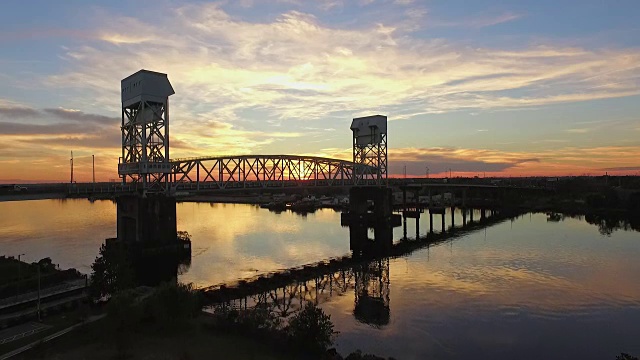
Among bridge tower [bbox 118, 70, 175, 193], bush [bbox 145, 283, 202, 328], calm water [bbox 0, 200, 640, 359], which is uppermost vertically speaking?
bridge tower [bbox 118, 70, 175, 193]

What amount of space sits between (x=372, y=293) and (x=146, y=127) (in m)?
38.3

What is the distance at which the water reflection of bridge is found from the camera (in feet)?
110

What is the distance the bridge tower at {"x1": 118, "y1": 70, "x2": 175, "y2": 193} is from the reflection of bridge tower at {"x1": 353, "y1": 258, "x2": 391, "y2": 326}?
98.5 ft

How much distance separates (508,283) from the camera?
40188 mm

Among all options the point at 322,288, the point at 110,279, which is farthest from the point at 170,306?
the point at 322,288

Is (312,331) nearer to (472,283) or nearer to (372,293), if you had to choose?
(372,293)

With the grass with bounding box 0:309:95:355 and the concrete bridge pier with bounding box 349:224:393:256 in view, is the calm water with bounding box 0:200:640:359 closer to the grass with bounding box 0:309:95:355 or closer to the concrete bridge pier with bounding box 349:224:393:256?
the concrete bridge pier with bounding box 349:224:393:256

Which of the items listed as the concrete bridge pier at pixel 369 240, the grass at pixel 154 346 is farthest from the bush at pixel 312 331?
the concrete bridge pier at pixel 369 240

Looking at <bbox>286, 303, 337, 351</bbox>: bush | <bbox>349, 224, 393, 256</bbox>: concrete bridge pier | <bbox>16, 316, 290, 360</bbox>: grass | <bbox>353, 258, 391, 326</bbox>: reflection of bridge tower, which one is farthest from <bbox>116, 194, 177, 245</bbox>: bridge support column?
<bbox>286, 303, 337, 351</bbox>: bush

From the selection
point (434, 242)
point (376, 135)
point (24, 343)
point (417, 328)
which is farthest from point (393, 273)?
point (376, 135)

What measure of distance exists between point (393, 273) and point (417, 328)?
17.8m

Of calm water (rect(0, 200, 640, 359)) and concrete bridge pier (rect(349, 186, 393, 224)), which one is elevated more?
concrete bridge pier (rect(349, 186, 393, 224))

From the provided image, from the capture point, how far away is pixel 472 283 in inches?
1596

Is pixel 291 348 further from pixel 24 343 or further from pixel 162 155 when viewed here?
pixel 162 155
